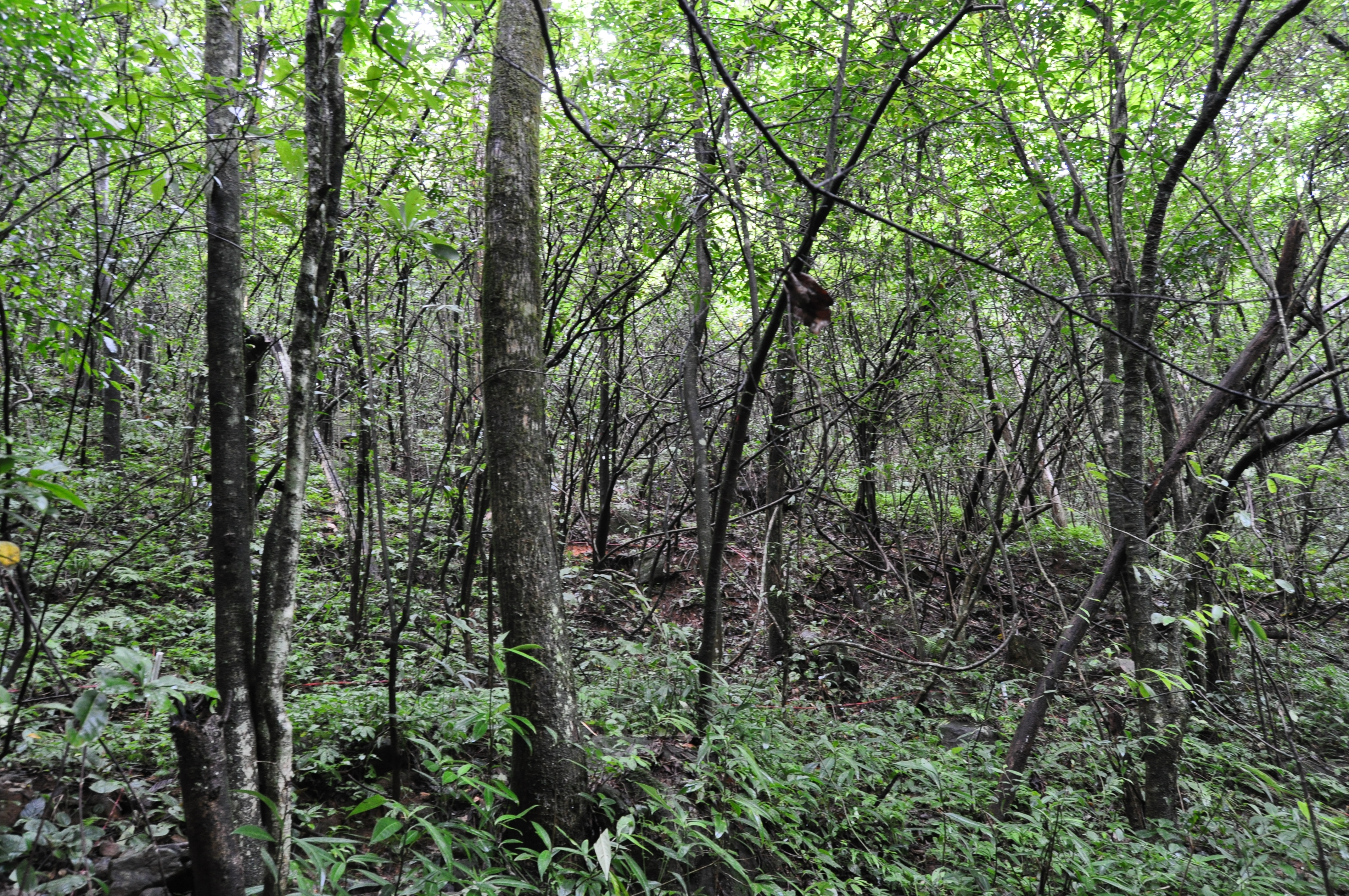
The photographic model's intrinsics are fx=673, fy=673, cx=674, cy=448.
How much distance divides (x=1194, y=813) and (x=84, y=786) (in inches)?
221

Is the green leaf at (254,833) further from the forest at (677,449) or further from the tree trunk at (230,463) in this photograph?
the tree trunk at (230,463)

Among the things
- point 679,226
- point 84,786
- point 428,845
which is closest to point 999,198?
point 679,226

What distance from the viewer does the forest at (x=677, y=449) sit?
2.82m

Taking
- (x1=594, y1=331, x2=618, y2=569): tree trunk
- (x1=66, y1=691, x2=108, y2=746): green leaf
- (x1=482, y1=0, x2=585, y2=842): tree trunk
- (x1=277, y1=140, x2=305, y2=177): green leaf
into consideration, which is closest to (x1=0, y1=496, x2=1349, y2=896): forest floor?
(x1=482, y1=0, x2=585, y2=842): tree trunk

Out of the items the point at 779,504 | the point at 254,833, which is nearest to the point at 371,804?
the point at 254,833

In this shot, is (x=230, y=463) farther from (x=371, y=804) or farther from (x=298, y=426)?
(x=371, y=804)

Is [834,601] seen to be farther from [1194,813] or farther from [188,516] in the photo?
[188,516]

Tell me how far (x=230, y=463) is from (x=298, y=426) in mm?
302

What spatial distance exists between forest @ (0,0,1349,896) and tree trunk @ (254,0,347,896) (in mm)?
22

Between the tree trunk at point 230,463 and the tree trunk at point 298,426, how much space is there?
0.20 ft

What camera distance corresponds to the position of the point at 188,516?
22.9 feet

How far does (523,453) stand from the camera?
3047 mm

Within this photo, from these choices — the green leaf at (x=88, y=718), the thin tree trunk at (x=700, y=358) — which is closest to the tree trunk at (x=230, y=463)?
the green leaf at (x=88, y=718)

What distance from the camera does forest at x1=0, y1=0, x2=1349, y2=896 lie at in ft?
9.26
